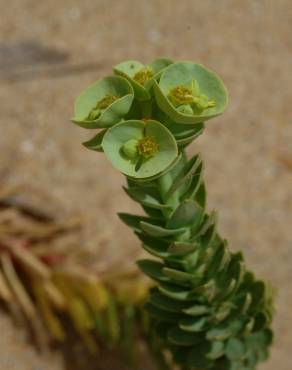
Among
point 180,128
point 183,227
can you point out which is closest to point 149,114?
point 180,128

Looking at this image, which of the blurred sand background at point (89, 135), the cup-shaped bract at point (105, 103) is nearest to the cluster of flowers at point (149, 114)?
the cup-shaped bract at point (105, 103)

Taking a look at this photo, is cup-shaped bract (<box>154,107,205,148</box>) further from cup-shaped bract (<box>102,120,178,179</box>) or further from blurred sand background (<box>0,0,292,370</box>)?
blurred sand background (<box>0,0,292,370</box>)

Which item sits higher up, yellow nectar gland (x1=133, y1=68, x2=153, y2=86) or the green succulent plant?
yellow nectar gland (x1=133, y1=68, x2=153, y2=86)

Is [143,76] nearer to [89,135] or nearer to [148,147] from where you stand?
[148,147]

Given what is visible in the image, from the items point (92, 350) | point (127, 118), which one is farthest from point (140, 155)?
point (92, 350)

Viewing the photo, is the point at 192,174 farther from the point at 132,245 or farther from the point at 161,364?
the point at 132,245

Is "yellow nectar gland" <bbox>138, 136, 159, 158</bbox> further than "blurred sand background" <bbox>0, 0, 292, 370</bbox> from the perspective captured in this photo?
No

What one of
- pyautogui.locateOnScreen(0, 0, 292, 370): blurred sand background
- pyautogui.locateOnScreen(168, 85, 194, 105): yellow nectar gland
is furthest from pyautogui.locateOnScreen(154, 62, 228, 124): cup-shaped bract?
pyautogui.locateOnScreen(0, 0, 292, 370): blurred sand background
